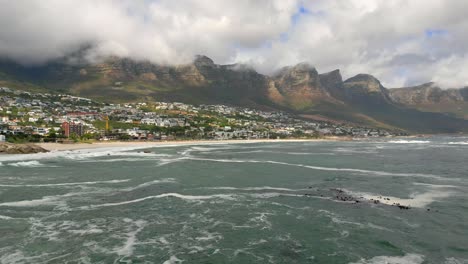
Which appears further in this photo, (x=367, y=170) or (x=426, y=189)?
(x=367, y=170)

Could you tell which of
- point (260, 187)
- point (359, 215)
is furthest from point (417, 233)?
point (260, 187)

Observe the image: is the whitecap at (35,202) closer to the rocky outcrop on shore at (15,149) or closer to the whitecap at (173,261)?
the whitecap at (173,261)

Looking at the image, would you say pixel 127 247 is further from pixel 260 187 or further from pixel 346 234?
pixel 260 187

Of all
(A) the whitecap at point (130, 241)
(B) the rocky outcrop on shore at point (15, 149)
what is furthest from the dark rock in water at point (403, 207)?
(B) the rocky outcrop on shore at point (15, 149)

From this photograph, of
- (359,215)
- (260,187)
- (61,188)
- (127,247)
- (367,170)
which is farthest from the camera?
(367,170)

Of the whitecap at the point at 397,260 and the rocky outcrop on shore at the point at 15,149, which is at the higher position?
the rocky outcrop on shore at the point at 15,149
